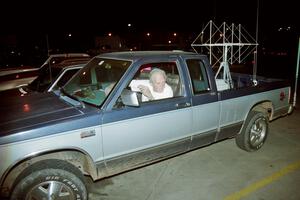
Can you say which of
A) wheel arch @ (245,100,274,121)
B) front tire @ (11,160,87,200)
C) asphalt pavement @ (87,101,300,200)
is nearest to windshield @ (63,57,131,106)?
front tire @ (11,160,87,200)

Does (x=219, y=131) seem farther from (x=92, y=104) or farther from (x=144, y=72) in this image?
(x=92, y=104)

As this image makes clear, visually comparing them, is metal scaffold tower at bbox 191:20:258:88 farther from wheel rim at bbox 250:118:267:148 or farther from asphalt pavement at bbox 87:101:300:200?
asphalt pavement at bbox 87:101:300:200

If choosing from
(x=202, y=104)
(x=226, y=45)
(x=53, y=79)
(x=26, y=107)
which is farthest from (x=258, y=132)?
(x=53, y=79)

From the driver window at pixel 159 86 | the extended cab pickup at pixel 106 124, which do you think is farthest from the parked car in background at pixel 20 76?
the extended cab pickup at pixel 106 124

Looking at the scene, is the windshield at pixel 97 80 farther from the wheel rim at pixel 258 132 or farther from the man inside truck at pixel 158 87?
the wheel rim at pixel 258 132

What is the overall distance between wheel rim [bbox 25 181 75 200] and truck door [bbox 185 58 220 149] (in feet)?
6.56

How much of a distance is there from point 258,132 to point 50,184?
3939 millimetres

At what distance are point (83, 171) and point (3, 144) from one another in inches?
45.0

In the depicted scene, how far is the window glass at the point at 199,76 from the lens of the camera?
4.45 meters

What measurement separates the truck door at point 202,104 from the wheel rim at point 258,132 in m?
1.12

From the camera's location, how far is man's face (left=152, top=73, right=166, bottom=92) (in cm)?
451

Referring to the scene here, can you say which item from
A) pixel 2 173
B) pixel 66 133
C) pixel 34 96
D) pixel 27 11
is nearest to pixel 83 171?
pixel 66 133

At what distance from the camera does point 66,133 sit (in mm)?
3205

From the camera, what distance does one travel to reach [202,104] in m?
4.33
